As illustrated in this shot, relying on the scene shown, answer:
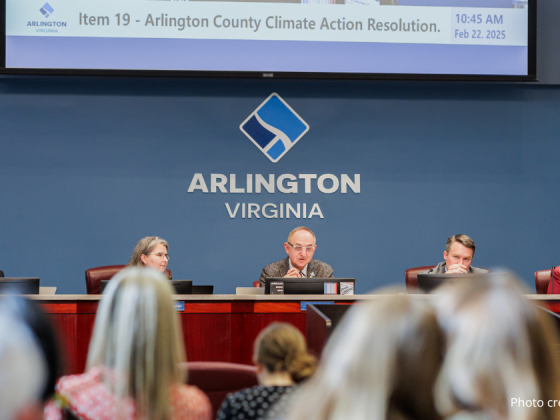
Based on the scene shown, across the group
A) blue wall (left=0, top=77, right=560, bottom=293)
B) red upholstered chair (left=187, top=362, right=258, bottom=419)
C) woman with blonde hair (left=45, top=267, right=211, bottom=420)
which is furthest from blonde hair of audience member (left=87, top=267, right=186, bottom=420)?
blue wall (left=0, top=77, right=560, bottom=293)

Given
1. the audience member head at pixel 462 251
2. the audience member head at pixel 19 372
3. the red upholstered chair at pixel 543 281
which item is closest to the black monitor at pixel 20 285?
the audience member head at pixel 19 372

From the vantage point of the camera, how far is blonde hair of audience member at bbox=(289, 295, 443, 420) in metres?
1.00

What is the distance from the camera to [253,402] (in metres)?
1.40

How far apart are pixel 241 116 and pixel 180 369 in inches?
159

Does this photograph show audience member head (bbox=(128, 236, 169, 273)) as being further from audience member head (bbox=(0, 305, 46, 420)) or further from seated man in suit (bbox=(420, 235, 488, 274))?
audience member head (bbox=(0, 305, 46, 420))

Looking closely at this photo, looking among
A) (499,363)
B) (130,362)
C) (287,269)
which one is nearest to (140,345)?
(130,362)

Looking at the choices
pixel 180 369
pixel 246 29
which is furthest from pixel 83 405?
pixel 246 29

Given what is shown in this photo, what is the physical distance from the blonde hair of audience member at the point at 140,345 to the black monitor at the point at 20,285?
2.17 metres

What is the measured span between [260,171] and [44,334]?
420cm

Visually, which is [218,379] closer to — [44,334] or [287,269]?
[44,334]

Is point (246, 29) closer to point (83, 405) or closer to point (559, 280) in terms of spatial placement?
point (559, 280)

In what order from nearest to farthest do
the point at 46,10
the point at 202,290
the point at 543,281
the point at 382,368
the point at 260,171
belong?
the point at 382,368 < the point at 202,290 < the point at 543,281 < the point at 46,10 < the point at 260,171

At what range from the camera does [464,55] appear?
4.90 metres

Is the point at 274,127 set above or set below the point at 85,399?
above
